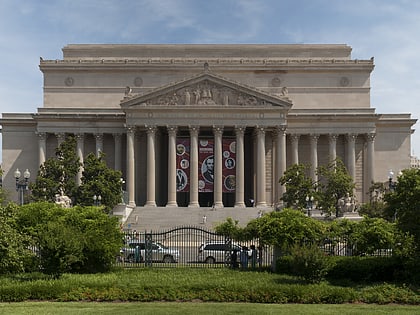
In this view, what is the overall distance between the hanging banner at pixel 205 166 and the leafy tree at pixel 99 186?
1367 cm

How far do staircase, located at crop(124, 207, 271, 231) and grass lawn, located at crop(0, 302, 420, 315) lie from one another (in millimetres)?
38820

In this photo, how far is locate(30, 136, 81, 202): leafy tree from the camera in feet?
203

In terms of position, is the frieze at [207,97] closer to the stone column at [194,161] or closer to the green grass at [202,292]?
the stone column at [194,161]

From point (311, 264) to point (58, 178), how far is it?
41.2 metres

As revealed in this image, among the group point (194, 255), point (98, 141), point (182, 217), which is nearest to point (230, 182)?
point (182, 217)

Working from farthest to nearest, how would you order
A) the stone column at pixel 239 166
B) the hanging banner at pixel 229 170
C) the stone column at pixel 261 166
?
the hanging banner at pixel 229 170, the stone column at pixel 261 166, the stone column at pixel 239 166

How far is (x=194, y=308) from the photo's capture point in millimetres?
23125

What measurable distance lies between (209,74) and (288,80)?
17.2m

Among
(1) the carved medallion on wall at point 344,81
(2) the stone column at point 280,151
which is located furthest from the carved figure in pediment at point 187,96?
(1) the carved medallion on wall at point 344,81

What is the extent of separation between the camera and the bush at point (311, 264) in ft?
92.0

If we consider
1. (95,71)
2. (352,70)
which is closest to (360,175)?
(352,70)

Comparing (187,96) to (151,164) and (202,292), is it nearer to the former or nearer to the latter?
(151,164)

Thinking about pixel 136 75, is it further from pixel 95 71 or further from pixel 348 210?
pixel 348 210

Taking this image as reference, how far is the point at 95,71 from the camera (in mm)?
88125
